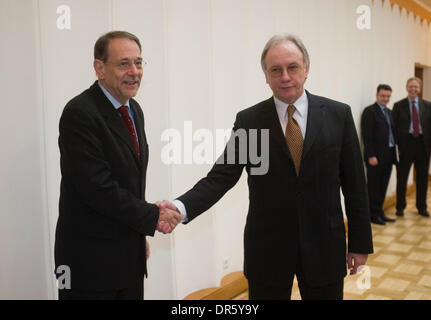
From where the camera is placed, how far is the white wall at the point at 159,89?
7.37 ft

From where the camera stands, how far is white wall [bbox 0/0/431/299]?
7.37ft

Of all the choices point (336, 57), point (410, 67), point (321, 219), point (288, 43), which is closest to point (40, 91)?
point (288, 43)

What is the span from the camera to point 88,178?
Result: 1.72 meters

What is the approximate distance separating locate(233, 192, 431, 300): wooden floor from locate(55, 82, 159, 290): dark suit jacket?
2112 mm

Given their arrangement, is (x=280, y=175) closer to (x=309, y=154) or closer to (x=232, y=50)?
(x=309, y=154)

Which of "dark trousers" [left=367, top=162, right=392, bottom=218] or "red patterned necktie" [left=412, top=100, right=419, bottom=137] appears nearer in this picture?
"dark trousers" [left=367, top=162, right=392, bottom=218]

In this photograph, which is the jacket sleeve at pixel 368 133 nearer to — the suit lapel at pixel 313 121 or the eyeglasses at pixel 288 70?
the suit lapel at pixel 313 121

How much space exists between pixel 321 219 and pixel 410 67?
23.3 ft

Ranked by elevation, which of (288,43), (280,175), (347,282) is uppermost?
(288,43)

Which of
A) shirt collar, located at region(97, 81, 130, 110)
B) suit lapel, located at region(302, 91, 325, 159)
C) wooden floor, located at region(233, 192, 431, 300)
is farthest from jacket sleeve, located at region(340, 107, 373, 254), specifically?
wooden floor, located at region(233, 192, 431, 300)

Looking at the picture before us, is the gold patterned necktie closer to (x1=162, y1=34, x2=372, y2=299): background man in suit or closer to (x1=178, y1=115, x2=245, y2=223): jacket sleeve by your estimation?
(x1=162, y1=34, x2=372, y2=299): background man in suit

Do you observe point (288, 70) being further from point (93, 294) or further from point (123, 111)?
point (93, 294)

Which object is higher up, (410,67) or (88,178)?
(410,67)

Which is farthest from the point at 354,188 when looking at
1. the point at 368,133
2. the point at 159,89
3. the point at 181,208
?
the point at 368,133
